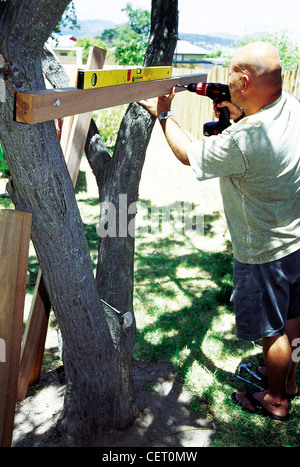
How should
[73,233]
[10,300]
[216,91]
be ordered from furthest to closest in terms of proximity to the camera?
[216,91] → [73,233] → [10,300]

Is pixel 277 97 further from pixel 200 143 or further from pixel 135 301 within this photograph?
pixel 135 301

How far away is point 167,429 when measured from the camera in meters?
2.69

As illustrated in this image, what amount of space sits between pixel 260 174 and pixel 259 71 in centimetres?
53

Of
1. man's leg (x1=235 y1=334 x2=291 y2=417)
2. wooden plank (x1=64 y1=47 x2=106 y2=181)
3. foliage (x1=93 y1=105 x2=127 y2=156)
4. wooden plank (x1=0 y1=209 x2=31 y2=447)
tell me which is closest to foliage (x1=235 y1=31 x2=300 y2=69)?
foliage (x1=93 y1=105 x2=127 y2=156)

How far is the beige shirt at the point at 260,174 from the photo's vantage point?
221cm

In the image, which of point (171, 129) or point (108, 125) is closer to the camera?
point (171, 129)

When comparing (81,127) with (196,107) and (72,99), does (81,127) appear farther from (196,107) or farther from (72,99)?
(196,107)

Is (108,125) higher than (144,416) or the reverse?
higher

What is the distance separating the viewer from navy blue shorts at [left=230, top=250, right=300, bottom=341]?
255 cm

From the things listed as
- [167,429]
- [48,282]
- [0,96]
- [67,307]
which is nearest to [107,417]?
[167,429]

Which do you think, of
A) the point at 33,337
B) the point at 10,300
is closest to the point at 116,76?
the point at 10,300

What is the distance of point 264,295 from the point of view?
2.59 metres

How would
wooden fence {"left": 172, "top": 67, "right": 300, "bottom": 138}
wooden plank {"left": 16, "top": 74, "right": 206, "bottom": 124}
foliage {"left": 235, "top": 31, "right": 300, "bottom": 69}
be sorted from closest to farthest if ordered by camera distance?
wooden plank {"left": 16, "top": 74, "right": 206, "bottom": 124} < wooden fence {"left": 172, "top": 67, "right": 300, "bottom": 138} < foliage {"left": 235, "top": 31, "right": 300, "bottom": 69}

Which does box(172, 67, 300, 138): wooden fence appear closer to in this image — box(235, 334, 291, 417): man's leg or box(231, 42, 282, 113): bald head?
box(231, 42, 282, 113): bald head
